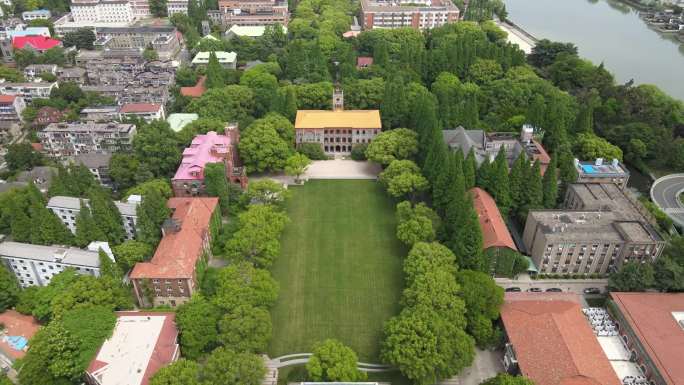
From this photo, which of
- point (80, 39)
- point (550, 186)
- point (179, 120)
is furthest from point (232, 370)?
point (80, 39)

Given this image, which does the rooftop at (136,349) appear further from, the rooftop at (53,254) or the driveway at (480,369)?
the driveway at (480,369)

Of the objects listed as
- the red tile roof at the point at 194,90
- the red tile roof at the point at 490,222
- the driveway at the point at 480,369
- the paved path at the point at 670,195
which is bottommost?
the driveway at the point at 480,369

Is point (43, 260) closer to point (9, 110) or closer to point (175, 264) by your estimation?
point (175, 264)

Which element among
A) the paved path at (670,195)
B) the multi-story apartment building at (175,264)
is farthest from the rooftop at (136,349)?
the paved path at (670,195)

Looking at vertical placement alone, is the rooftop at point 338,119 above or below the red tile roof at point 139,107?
above

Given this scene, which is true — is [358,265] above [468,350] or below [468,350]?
below

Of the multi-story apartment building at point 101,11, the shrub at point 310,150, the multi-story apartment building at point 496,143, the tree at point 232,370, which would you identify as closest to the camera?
the tree at point 232,370

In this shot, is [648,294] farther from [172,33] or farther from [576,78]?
[172,33]

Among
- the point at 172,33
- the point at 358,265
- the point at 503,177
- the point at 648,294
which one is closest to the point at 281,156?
the point at 358,265
